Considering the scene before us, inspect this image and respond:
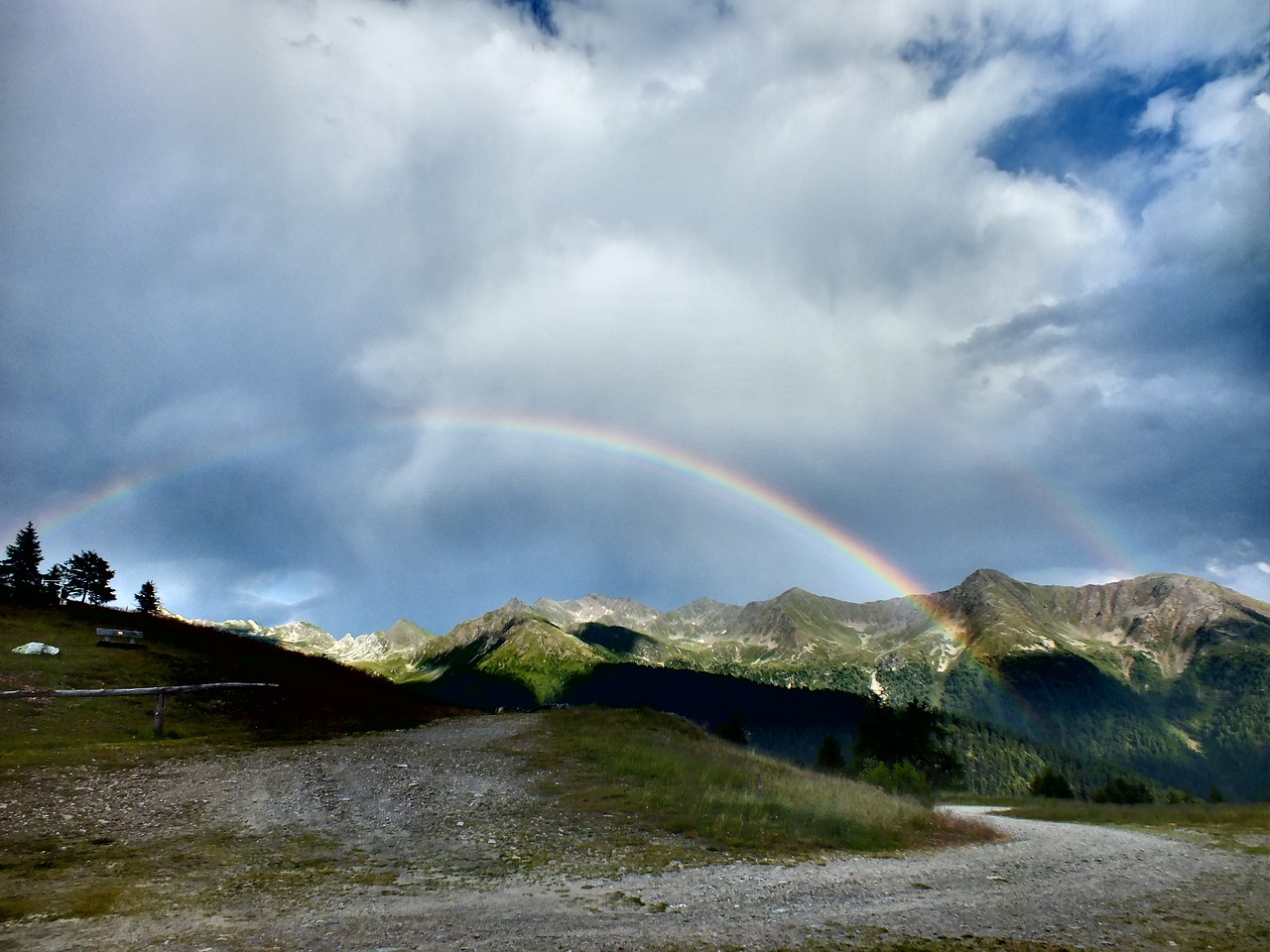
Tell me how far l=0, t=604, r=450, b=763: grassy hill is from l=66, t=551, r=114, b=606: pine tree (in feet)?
207

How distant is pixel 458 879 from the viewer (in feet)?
49.0

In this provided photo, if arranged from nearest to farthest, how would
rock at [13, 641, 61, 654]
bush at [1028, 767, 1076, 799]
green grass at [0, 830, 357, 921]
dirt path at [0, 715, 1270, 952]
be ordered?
dirt path at [0, 715, 1270, 952] < green grass at [0, 830, 357, 921] < rock at [13, 641, 61, 654] < bush at [1028, 767, 1076, 799]

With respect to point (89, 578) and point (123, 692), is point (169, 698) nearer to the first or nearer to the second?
point (123, 692)

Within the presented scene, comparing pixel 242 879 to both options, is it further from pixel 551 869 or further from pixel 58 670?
pixel 58 670

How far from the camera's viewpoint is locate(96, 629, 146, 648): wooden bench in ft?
141

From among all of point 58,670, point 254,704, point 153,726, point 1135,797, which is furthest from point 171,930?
point 1135,797

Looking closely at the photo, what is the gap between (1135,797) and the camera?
89.8 m

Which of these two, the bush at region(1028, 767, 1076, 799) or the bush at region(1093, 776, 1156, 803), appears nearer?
the bush at region(1093, 776, 1156, 803)

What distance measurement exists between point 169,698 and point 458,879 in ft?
102

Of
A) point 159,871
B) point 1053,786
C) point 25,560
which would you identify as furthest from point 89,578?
point 1053,786

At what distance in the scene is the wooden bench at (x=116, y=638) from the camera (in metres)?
43.1

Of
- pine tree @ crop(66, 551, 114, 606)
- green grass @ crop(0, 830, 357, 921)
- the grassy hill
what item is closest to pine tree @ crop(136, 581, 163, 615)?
pine tree @ crop(66, 551, 114, 606)

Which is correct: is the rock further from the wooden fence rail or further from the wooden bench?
the wooden fence rail

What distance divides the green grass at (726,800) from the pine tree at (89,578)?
101 metres
